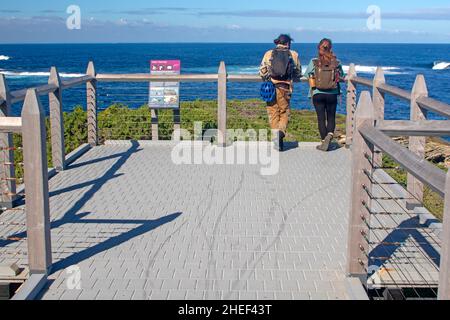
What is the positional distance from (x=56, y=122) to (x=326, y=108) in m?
4.24

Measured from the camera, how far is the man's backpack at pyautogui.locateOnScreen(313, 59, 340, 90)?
1098cm

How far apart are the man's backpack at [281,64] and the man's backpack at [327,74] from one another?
1.31 feet

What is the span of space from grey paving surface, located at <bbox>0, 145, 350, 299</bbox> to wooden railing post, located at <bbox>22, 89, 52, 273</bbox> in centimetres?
46

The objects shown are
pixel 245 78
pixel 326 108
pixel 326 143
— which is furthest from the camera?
pixel 245 78

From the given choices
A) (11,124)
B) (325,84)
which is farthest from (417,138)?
(11,124)

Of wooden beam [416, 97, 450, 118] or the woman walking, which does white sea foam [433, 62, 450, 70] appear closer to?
the woman walking

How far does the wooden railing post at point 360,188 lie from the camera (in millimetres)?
5316

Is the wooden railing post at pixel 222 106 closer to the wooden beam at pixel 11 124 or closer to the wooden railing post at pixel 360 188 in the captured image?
the wooden beam at pixel 11 124

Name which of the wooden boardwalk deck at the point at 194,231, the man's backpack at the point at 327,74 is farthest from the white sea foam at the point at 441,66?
the wooden boardwalk deck at the point at 194,231

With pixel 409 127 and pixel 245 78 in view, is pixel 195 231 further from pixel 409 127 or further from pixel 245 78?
pixel 245 78

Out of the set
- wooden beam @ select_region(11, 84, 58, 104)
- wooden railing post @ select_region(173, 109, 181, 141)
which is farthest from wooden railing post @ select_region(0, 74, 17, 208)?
wooden railing post @ select_region(173, 109, 181, 141)

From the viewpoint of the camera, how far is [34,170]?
18.0 ft
